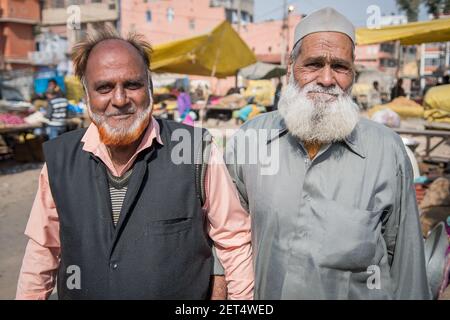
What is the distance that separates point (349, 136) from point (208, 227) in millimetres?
662

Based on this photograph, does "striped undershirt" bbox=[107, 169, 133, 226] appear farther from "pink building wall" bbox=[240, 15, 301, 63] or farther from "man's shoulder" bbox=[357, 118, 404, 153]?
"pink building wall" bbox=[240, 15, 301, 63]

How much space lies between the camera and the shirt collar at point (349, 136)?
1.55 metres

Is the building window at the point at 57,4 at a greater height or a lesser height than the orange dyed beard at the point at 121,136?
greater

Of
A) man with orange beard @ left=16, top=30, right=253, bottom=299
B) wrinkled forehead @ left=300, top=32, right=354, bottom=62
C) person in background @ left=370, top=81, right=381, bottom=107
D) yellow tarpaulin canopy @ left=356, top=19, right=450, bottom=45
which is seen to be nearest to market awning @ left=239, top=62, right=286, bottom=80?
person in background @ left=370, top=81, right=381, bottom=107

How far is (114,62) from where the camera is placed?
154 centimetres

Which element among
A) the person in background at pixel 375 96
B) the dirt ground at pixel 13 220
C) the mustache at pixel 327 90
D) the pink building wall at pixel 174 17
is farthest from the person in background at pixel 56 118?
the pink building wall at pixel 174 17

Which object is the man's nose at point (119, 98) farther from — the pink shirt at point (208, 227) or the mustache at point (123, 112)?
the pink shirt at point (208, 227)

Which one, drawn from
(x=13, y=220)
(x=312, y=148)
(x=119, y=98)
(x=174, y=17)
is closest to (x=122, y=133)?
(x=119, y=98)

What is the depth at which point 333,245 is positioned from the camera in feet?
4.79

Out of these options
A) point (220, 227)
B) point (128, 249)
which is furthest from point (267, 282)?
point (128, 249)

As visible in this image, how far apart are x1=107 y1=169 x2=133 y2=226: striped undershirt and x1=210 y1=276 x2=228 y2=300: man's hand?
1.55 ft

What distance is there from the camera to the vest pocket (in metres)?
1.42

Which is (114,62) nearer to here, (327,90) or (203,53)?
(327,90)
